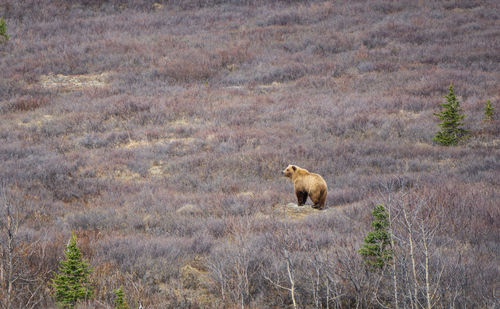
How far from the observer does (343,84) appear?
19172 millimetres

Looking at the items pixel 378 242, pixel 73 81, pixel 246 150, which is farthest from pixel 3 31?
pixel 378 242

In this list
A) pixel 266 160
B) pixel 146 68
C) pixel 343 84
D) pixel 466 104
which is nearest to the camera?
pixel 266 160

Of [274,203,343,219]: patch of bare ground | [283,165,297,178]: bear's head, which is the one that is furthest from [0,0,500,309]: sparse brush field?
[283,165,297,178]: bear's head

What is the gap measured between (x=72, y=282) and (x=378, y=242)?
3.51 metres

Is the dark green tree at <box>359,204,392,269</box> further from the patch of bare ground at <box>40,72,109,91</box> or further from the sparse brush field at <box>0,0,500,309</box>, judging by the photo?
the patch of bare ground at <box>40,72,109,91</box>

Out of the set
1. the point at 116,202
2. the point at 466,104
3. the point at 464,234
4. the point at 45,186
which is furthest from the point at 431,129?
the point at 45,186

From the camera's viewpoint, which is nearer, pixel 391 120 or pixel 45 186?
pixel 45 186

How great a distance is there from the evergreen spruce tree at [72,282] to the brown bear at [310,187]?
469 cm

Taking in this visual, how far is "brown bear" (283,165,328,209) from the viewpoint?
866cm

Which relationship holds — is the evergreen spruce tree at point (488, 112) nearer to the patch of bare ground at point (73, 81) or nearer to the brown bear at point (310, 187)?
the brown bear at point (310, 187)

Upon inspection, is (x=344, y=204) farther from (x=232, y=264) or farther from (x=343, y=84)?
(x=343, y=84)

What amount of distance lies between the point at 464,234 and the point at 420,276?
6.22 feet

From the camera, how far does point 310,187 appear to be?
8.73 meters

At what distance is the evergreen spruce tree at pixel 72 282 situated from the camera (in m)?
4.97
